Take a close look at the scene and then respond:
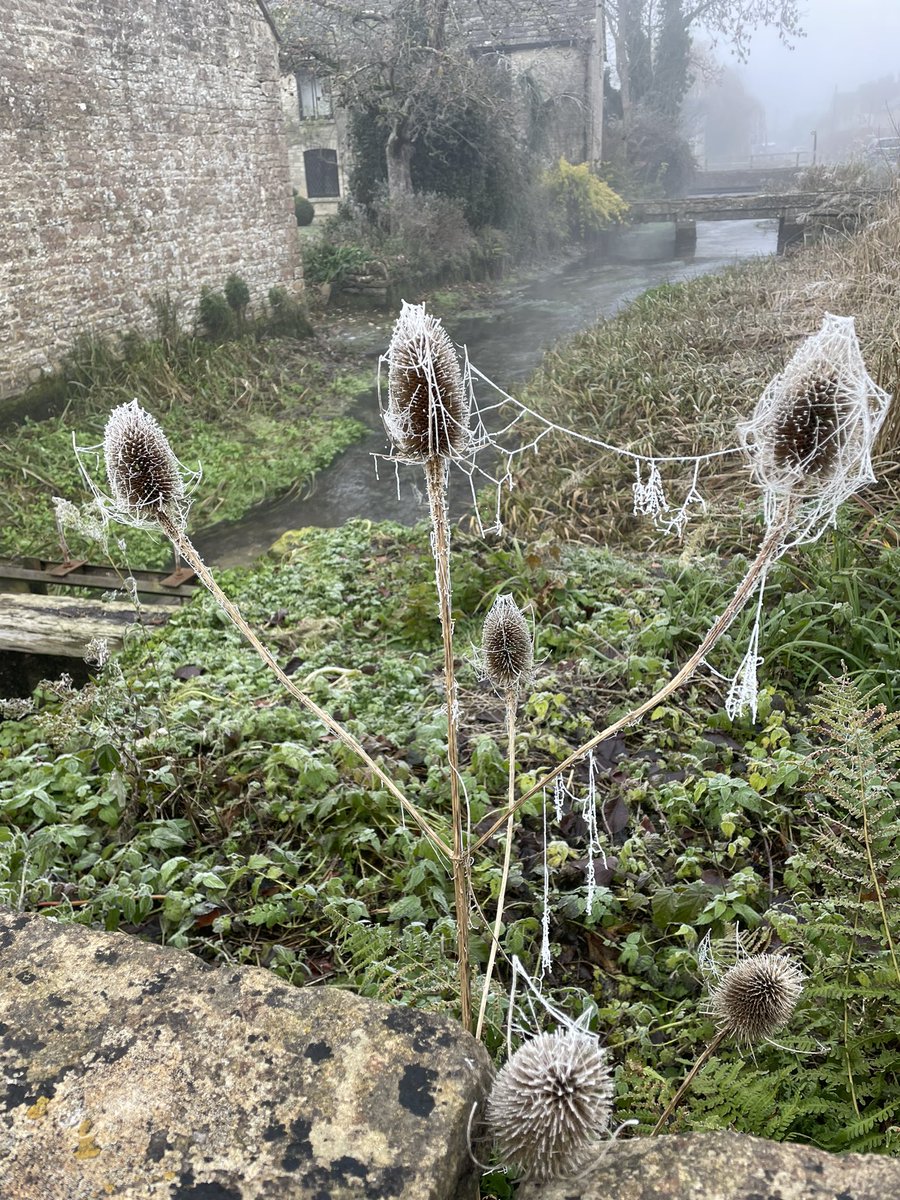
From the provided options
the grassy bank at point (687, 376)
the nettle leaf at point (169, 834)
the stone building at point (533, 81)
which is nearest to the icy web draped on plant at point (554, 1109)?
the nettle leaf at point (169, 834)

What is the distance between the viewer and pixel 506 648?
1755 mm

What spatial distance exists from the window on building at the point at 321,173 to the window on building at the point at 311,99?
91 cm

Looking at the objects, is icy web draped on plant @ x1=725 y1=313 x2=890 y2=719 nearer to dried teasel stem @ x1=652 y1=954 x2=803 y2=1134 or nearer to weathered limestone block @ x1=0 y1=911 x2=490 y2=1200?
dried teasel stem @ x1=652 y1=954 x2=803 y2=1134

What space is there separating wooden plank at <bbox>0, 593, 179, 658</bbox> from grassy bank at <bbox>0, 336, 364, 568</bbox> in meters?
2.21

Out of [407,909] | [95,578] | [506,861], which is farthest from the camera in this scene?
[95,578]

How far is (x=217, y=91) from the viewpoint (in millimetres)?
13156

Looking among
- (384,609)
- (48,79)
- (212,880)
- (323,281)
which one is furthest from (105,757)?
(323,281)

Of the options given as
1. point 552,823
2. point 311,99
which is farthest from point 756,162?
point 552,823

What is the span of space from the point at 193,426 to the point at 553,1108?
10944mm

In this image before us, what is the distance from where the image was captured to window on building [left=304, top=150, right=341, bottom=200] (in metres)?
22.5

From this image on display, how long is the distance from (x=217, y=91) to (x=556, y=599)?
39.3 ft

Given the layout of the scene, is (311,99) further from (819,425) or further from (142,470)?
(819,425)

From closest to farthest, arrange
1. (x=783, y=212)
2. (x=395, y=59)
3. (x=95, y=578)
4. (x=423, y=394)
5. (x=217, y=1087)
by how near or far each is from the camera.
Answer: (x=217, y=1087)
(x=423, y=394)
(x=95, y=578)
(x=395, y=59)
(x=783, y=212)

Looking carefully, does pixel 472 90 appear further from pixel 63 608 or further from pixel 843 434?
pixel 843 434
